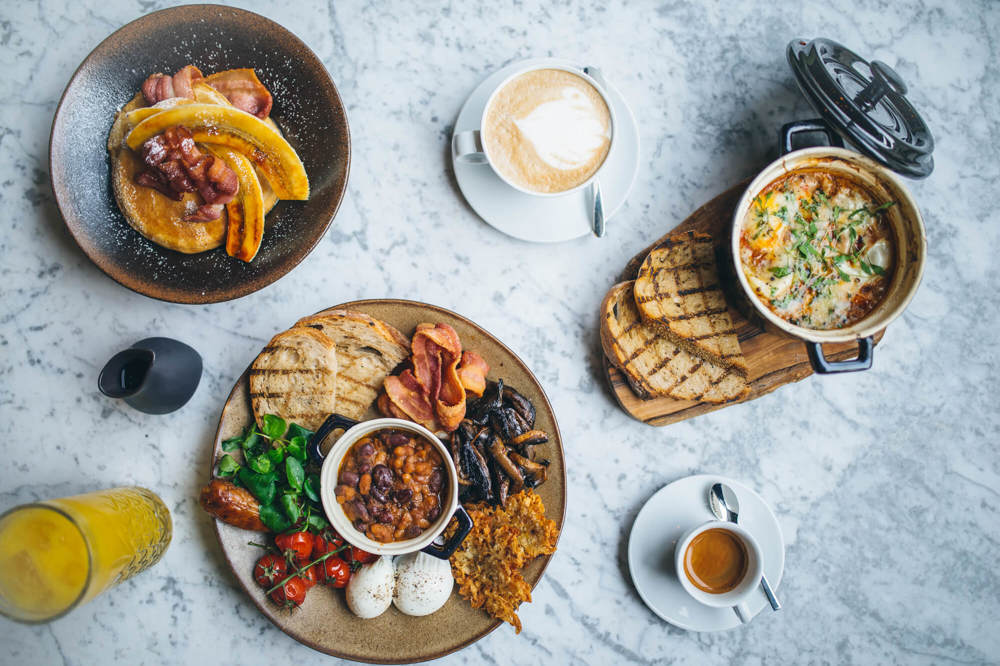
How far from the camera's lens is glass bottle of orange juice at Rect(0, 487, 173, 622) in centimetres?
183

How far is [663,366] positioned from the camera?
2.29 m

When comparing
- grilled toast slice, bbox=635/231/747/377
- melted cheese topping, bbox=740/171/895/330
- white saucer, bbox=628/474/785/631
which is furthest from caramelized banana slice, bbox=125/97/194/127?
white saucer, bbox=628/474/785/631

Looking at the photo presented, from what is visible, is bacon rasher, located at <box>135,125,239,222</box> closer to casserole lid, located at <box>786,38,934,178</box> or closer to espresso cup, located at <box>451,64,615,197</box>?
espresso cup, located at <box>451,64,615,197</box>

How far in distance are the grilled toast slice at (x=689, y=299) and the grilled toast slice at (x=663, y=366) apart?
0.11 ft

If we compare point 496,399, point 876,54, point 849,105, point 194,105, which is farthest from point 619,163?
point 194,105

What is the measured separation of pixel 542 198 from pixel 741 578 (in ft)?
5.01

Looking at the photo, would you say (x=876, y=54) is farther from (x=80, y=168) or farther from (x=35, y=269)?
(x=35, y=269)

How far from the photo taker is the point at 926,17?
2623 millimetres

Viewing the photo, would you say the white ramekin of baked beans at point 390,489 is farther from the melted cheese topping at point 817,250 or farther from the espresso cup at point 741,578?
the melted cheese topping at point 817,250

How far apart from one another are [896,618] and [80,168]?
11.2ft

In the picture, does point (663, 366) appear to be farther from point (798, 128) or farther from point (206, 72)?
point (206, 72)

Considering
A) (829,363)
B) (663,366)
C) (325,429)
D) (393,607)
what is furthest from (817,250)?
(393,607)

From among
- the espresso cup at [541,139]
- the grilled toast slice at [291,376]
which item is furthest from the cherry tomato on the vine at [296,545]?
the espresso cup at [541,139]

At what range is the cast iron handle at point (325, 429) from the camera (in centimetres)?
204
